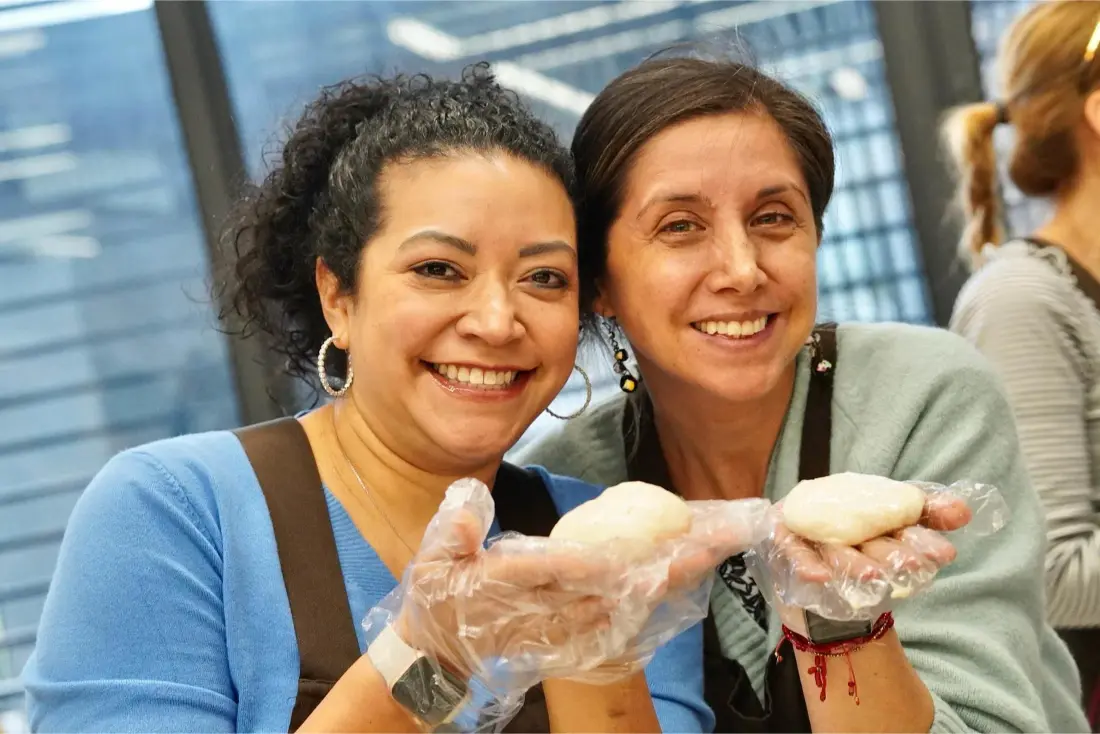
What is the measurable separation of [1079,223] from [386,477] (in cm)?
127

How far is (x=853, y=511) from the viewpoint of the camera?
0.99 m

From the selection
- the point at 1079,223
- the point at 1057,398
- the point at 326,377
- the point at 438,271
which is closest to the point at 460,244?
the point at 438,271

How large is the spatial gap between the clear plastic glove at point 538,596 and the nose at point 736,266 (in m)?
0.42

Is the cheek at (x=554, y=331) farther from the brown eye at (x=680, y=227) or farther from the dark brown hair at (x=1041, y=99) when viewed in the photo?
the dark brown hair at (x=1041, y=99)

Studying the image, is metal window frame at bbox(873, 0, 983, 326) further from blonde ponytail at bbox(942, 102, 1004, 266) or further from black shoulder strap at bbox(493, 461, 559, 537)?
black shoulder strap at bbox(493, 461, 559, 537)

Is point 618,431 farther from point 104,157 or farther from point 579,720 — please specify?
point 104,157

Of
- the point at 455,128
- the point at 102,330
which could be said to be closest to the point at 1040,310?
the point at 455,128

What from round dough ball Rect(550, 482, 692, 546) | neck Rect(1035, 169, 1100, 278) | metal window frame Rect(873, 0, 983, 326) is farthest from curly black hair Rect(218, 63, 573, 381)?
metal window frame Rect(873, 0, 983, 326)

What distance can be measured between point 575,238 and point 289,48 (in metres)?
1.75

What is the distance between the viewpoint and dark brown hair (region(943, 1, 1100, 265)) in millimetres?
1814

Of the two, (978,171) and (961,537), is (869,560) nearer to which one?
(961,537)

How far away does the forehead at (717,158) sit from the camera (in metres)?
1.40

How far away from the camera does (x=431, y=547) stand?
3.15 feet

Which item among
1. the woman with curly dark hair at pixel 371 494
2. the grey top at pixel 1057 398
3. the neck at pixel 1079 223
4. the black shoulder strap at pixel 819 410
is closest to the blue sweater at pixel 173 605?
the woman with curly dark hair at pixel 371 494
